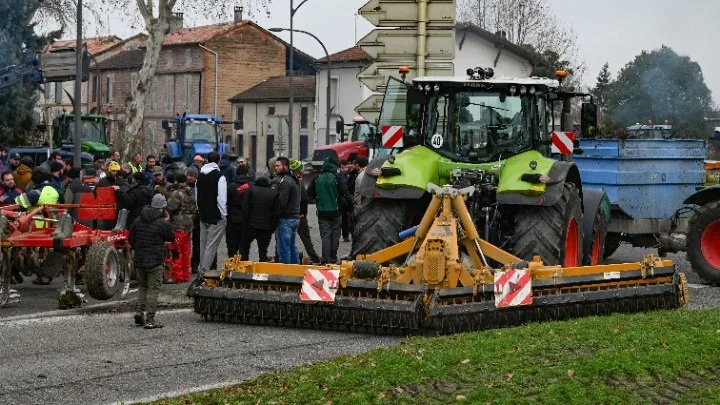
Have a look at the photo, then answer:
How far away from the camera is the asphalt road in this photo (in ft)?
39.0

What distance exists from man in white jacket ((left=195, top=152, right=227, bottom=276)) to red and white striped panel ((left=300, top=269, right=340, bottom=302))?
6.05 metres

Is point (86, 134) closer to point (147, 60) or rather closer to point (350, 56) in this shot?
point (147, 60)

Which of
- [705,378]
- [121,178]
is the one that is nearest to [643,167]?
[121,178]

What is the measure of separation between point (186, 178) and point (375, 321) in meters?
8.04

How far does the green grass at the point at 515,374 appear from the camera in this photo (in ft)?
34.0

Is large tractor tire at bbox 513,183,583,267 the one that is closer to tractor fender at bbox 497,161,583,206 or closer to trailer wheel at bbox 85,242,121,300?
tractor fender at bbox 497,161,583,206

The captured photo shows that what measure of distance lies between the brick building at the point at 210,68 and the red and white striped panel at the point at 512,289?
253 feet

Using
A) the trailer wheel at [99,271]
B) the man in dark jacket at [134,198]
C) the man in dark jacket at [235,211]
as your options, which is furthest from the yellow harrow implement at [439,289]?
the man in dark jacket at [235,211]

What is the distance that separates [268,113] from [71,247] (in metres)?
71.0

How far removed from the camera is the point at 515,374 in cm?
1098

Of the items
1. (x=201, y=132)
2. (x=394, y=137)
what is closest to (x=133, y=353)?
(x=394, y=137)

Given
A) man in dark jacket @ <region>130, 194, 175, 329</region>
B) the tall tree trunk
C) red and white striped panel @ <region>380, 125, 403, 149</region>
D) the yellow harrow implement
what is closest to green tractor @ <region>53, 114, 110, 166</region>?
the tall tree trunk

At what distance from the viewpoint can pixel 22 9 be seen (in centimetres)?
4784

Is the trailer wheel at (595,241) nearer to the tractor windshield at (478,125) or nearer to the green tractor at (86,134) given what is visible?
the tractor windshield at (478,125)
